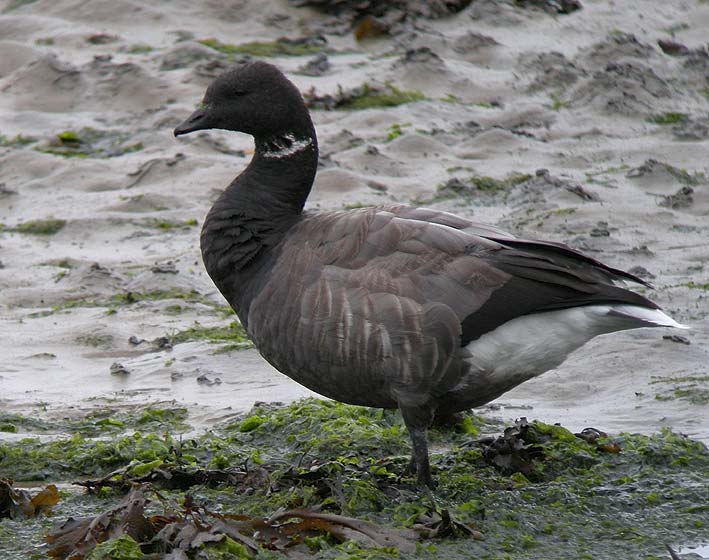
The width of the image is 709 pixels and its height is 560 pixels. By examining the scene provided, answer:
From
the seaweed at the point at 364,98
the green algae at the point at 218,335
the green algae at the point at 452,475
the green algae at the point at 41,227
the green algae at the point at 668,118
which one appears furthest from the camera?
the seaweed at the point at 364,98

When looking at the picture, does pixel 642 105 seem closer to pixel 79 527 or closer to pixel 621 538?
pixel 621 538

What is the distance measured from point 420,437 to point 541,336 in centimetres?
71

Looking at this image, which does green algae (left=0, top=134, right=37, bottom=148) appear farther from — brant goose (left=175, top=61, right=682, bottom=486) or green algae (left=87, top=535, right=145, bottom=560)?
green algae (left=87, top=535, right=145, bottom=560)

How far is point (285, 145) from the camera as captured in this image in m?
6.39

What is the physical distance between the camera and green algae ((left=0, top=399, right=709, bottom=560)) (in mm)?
5035

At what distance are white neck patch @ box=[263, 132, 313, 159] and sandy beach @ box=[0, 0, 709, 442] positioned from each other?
4.90ft

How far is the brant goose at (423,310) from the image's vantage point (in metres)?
5.35

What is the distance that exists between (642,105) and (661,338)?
4.53 meters

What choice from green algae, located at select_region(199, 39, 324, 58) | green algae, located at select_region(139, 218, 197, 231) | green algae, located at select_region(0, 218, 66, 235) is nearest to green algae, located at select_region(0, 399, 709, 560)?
green algae, located at select_region(139, 218, 197, 231)

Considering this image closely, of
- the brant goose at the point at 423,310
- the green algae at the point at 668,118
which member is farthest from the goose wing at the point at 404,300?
the green algae at the point at 668,118

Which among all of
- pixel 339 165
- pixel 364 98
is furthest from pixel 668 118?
pixel 339 165

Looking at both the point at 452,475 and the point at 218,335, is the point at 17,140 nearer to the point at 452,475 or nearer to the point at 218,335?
the point at 218,335

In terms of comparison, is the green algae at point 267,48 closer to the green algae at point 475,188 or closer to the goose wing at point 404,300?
the green algae at point 475,188

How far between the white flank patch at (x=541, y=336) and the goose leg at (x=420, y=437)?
34 cm
